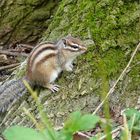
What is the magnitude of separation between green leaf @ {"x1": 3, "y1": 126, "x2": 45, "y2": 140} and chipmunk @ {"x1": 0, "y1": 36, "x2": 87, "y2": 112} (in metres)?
1.83

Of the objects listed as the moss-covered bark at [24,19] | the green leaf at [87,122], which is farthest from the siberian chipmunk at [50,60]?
the moss-covered bark at [24,19]

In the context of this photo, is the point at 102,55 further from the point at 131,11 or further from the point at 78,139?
the point at 78,139

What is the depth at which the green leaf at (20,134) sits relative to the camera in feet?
3.93

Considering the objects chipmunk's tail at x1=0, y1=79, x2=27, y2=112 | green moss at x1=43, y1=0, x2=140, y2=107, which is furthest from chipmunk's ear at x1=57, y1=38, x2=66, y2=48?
chipmunk's tail at x1=0, y1=79, x2=27, y2=112

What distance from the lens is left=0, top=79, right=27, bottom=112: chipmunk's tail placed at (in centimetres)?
351

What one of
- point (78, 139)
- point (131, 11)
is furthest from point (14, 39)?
point (78, 139)

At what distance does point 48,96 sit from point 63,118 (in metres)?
0.26

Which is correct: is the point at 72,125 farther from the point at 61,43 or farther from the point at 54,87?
the point at 61,43

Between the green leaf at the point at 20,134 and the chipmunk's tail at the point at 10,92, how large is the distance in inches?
86.4

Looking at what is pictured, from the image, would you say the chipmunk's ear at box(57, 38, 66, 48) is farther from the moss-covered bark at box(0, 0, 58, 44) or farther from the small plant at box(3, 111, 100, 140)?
the moss-covered bark at box(0, 0, 58, 44)

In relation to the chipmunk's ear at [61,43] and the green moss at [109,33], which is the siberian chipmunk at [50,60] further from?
the green moss at [109,33]

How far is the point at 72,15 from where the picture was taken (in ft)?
10.7

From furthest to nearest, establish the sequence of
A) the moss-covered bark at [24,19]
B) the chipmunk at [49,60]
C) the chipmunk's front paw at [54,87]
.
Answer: the moss-covered bark at [24,19], the chipmunk at [49,60], the chipmunk's front paw at [54,87]

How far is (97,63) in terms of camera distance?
9.27 feet
